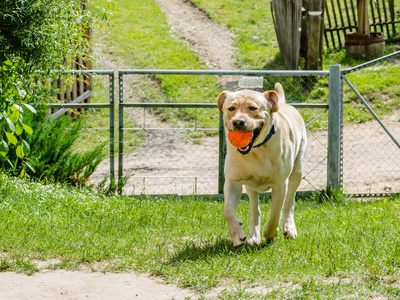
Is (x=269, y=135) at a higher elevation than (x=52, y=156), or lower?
higher

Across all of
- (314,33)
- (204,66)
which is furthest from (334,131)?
(204,66)

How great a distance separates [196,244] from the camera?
5.35 m

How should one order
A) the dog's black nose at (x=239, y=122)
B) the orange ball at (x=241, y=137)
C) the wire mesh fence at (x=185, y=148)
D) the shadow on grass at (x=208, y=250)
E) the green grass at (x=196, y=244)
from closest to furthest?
the green grass at (x=196, y=244) < the dog's black nose at (x=239, y=122) < the orange ball at (x=241, y=137) < the shadow on grass at (x=208, y=250) < the wire mesh fence at (x=185, y=148)

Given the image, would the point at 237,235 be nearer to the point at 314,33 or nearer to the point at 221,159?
the point at 221,159

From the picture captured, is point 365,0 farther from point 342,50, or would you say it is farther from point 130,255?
point 130,255

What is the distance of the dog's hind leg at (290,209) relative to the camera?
5.60 metres

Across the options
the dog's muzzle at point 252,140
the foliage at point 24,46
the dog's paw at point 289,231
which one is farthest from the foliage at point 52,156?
the dog's muzzle at point 252,140

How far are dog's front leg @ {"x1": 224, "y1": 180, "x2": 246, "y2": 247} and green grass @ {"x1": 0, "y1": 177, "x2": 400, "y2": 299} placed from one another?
13 cm

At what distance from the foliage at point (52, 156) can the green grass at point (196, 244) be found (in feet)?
2.06

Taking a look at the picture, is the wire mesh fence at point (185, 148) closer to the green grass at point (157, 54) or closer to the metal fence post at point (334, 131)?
the green grass at point (157, 54)

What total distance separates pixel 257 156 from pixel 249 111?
488 millimetres

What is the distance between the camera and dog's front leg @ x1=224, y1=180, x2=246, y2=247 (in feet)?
16.1

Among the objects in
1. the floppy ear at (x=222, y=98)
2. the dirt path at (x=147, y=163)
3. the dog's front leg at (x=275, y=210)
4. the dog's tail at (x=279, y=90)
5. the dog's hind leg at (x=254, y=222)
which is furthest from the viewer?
the dog's tail at (x=279, y=90)

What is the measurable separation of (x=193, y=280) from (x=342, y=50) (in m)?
12.3
